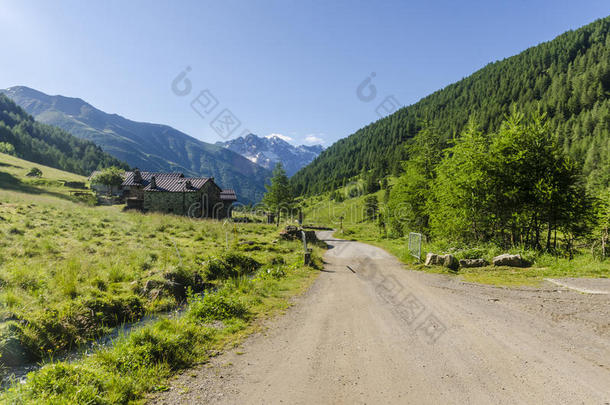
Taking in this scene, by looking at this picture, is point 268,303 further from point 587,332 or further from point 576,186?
point 576,186

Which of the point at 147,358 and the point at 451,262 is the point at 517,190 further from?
the point at 147,358

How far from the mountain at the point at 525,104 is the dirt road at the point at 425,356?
102906mm

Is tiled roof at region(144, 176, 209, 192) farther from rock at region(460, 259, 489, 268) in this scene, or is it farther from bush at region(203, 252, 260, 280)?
rock at region(460, 259, 489, 268)

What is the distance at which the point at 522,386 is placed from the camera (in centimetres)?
424

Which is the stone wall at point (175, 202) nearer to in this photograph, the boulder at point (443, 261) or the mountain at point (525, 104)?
the boulder at point (443, 261)

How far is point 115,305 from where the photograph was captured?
8.31m

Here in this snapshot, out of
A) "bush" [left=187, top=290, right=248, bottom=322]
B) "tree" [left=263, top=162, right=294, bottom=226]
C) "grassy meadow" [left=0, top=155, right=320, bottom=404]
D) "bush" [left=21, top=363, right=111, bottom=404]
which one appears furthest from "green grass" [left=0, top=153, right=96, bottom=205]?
"bush" [left=21, top=363, right=111, bottom=404]

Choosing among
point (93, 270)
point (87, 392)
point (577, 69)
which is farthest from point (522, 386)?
point (577, 69)

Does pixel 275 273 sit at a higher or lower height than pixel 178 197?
lower

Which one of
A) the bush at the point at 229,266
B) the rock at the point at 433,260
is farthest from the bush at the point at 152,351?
the rock at the point at 433,260

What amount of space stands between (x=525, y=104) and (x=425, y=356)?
538 feet

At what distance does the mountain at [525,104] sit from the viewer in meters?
103

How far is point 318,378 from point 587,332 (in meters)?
6.24

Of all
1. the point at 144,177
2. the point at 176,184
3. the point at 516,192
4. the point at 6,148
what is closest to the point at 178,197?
the point at 176,184
